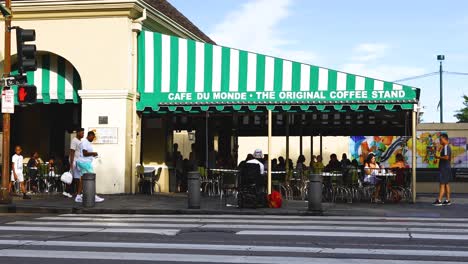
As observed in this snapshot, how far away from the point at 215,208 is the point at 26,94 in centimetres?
525

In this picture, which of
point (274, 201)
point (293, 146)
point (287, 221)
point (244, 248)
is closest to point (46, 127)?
point (274, 201)

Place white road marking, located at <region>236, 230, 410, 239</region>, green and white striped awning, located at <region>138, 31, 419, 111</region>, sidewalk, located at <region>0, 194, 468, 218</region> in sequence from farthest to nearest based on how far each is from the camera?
green and white striped awning, located at <region>138, 31, 419, 111</region> < sidewalk, located at <region>0, 194, 468, 218</region> < white road marking, located at <region>236, 230, 410, 239</region>

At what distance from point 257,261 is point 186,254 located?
1.07 m

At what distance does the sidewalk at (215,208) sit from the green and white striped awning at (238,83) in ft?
9.16

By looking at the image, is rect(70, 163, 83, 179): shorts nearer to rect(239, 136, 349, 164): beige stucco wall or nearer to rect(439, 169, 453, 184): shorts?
rect(439, 169, 453, 184): shorts

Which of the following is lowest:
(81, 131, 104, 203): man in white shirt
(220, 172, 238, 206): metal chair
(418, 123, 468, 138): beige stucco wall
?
(220, 172, 238, 206): metal chair

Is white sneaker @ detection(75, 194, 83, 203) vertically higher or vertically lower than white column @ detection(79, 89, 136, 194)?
lower

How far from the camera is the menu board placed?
1894cm

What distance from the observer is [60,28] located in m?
19.3

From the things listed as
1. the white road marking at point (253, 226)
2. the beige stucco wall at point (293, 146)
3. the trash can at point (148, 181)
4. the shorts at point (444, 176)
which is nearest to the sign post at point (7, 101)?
the white road marking at point (253, 226)

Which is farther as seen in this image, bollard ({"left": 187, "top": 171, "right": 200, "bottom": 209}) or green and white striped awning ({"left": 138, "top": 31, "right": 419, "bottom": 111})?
green and white striped awning ({"left": 138, "top": 31, "right": 419, "bottom": 111})

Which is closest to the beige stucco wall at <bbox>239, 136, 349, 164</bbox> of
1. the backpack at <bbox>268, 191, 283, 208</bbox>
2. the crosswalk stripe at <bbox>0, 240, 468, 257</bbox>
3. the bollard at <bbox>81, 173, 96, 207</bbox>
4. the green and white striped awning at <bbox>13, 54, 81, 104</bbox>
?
A: the green and white striped awning at <bbox>13, 54, 81, 104</bbox>

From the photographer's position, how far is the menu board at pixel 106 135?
18.9 metres

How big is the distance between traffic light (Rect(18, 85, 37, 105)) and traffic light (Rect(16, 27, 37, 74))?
40 cm
